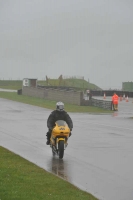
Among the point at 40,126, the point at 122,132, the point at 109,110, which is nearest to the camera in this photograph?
the point at 122,132

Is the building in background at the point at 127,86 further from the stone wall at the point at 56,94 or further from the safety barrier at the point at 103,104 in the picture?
the safety barrier at the point at 103,104

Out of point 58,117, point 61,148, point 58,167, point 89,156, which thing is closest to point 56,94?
point 58,117

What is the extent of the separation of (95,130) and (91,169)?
452 inches

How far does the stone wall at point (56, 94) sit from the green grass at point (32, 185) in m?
34.4

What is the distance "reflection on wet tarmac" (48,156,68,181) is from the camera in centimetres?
1292

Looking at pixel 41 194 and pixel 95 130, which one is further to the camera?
pixel 95 130

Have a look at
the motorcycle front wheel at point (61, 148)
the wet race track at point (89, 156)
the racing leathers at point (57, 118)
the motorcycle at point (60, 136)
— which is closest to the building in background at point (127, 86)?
the wet race track at point (89, 156)

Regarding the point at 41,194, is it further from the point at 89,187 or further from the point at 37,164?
the point at 37,164

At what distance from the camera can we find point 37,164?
14.4 m

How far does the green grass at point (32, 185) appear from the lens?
9.88 meters

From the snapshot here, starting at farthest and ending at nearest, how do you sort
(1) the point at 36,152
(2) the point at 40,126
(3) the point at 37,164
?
1. (2) the point at 40,126
2. (1) the point at 36,152
3. (3) the point at 37,164

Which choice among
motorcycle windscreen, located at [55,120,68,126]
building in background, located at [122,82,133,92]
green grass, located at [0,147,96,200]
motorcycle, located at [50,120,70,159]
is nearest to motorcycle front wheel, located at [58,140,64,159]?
motorcycle, located at [50,120,70,159]

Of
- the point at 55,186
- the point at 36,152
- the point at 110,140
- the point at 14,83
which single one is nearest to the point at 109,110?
the point at 110,140

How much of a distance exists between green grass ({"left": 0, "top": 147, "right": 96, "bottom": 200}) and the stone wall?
1353 inches
